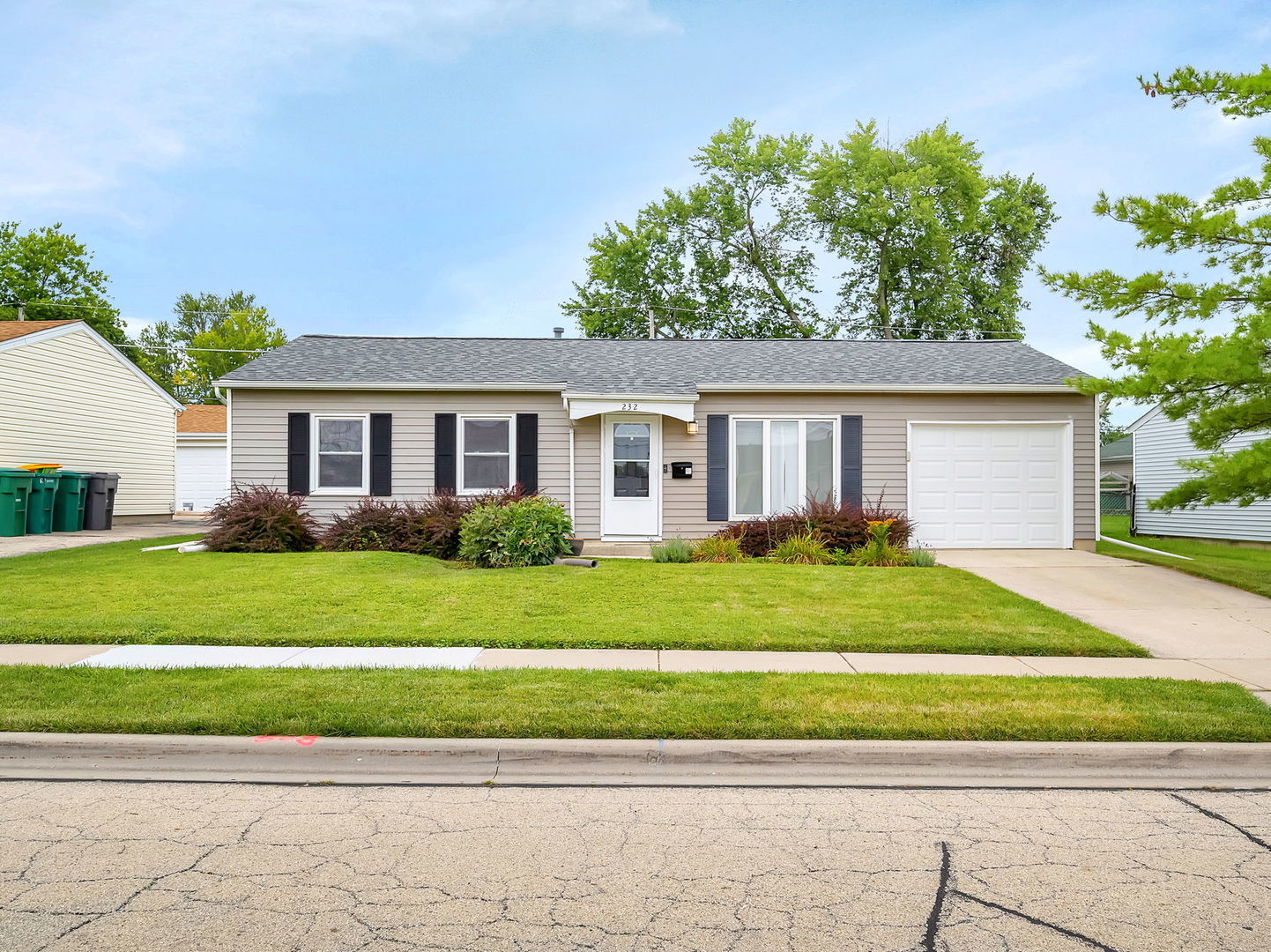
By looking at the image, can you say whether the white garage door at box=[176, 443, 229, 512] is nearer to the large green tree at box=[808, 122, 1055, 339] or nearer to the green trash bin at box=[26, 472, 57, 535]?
the green trash bin at box=[26, 472, 57, 535]

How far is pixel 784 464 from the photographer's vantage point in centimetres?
1492

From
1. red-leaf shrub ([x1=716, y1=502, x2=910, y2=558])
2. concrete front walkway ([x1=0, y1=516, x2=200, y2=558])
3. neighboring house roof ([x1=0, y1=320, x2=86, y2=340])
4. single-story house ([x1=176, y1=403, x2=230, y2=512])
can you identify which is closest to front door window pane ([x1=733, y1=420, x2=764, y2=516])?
red-leaf shrub ([x1=716, y1=502, x2=910, y2=558])

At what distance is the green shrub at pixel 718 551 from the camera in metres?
13.2

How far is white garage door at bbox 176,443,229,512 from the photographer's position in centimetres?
2814

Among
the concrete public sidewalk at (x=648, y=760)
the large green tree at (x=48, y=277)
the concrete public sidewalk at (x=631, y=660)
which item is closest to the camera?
the concrete public sidewalk at (x=648, y=760)

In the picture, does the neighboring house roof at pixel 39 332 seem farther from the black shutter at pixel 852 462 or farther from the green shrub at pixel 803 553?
the black shutter at pixel 852 462

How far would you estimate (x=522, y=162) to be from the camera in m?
23.5

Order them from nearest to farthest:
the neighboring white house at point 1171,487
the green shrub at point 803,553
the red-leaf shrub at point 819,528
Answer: the green shrub at point 803,553
the red-leaf shrub at point 819,528
the neighboring white house at point 1171,487

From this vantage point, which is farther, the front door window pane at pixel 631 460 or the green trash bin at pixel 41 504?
the green trash bin at pixel 41 504

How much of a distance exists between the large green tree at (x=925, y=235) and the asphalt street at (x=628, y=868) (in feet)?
101

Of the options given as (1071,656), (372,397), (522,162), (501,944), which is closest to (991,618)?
(1071,656)

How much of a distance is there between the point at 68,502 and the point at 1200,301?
22.3 metres

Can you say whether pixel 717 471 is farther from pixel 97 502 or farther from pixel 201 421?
pixel 201 421

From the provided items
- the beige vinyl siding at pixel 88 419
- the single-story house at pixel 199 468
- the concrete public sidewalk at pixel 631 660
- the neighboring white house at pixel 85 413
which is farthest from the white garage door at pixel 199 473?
the concrete public sidewalk at pixel 631 660
